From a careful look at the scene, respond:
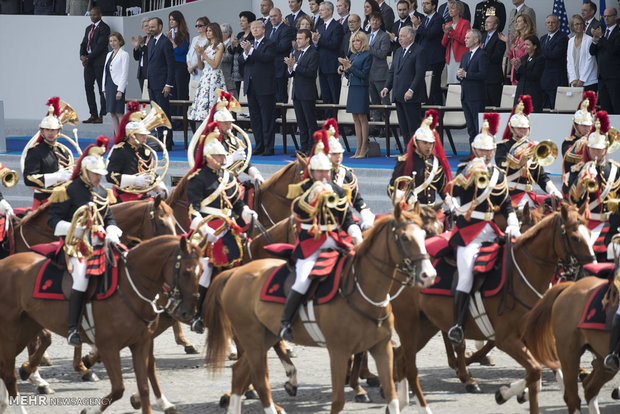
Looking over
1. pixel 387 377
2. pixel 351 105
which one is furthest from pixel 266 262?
pixel 351 105

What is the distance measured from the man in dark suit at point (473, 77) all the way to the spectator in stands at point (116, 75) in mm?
7383

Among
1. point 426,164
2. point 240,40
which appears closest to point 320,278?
point 426,164

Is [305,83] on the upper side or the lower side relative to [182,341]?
upper

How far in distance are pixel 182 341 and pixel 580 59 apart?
8.82 metres

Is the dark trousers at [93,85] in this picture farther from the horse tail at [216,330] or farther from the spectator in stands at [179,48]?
the horse tail at [216,330]

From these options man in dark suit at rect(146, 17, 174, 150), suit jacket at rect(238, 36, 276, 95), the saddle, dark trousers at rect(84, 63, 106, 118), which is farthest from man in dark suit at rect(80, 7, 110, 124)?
the saddle

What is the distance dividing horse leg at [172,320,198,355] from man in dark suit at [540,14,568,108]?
335 inches

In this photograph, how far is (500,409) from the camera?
9.98m

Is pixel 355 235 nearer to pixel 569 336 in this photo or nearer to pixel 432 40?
pixel 569 336

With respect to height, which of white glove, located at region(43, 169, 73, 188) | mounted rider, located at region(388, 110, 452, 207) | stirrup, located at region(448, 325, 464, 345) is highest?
mounted rider, located at region(388, 110, 452, 207)

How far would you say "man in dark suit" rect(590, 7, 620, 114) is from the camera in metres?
16.9

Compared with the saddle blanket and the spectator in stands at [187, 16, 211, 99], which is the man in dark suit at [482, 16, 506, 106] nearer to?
the spectator in stands at [187, 16, 211, 99]

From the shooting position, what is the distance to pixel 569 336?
29.6 feet

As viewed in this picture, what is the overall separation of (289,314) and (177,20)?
1300cm
